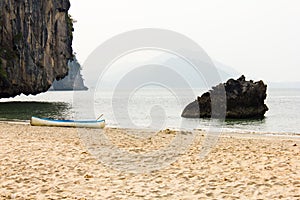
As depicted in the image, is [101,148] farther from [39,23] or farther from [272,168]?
[39,23]

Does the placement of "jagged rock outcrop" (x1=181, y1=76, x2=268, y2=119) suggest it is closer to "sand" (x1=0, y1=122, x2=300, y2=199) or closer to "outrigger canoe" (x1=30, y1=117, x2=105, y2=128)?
"outrigger canoe" (x1=30, y1=117, x2=105, y2=128)

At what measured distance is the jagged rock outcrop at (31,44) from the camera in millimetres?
58500

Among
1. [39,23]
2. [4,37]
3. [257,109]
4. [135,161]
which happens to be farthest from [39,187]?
[39,23]

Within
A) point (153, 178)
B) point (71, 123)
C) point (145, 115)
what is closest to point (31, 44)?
point (145, 115)

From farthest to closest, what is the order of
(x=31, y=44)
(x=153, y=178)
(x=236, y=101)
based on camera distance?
(x=31, y=44) < (x=236, y=101) < (x=153, y=178)

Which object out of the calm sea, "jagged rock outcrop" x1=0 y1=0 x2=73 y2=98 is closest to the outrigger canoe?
the calm sea

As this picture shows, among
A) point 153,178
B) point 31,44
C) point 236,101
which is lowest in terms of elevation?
point 153,178

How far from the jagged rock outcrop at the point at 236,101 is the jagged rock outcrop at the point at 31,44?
109 feet

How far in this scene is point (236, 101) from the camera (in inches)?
1828

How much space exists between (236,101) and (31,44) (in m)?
39.9

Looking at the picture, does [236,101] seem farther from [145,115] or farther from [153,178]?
[153,178]

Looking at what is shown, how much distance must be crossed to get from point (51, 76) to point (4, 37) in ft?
47.8

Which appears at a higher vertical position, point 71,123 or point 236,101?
point 236,101

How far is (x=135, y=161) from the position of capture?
1103cm
